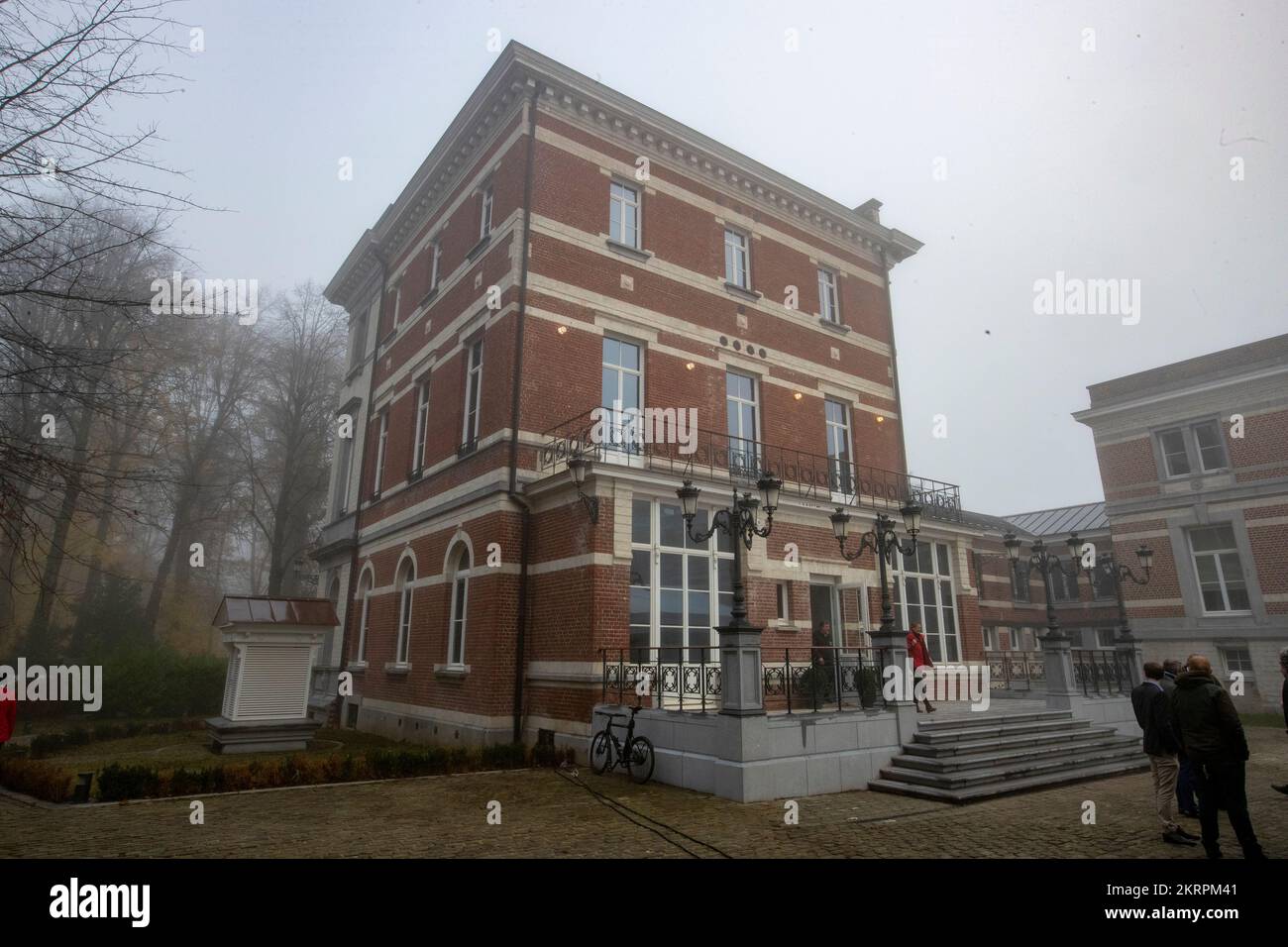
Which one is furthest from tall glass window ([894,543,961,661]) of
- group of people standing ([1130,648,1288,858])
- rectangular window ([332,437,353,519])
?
rectangular window ([332,437,353,519])

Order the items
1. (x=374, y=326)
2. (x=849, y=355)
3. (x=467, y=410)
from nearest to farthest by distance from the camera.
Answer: (x=467, y=410)
(x=849, y=355)
(x=374, y=326)

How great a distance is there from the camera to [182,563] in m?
28.4

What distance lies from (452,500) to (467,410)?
208cm

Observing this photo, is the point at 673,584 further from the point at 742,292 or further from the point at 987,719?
the point at 742,292

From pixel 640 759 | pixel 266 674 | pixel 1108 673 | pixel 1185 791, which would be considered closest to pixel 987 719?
pixel 1185 791

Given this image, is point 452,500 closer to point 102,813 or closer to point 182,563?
point 102,813

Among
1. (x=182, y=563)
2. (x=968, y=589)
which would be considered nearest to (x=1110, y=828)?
(x=968, y=589)

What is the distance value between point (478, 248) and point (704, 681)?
10634mm

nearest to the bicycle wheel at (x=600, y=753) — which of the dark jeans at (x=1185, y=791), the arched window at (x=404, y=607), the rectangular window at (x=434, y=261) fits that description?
the arched window at (x=404, y=607)

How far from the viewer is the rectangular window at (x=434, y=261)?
60.1ft

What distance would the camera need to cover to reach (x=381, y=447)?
19828 millimetres

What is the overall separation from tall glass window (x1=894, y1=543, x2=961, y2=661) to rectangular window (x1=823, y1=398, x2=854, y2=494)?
230 centimetres

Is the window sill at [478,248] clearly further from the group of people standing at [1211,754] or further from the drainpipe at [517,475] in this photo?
the group of people standing at [1211,754]

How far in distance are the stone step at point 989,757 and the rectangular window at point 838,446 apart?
726 cm
